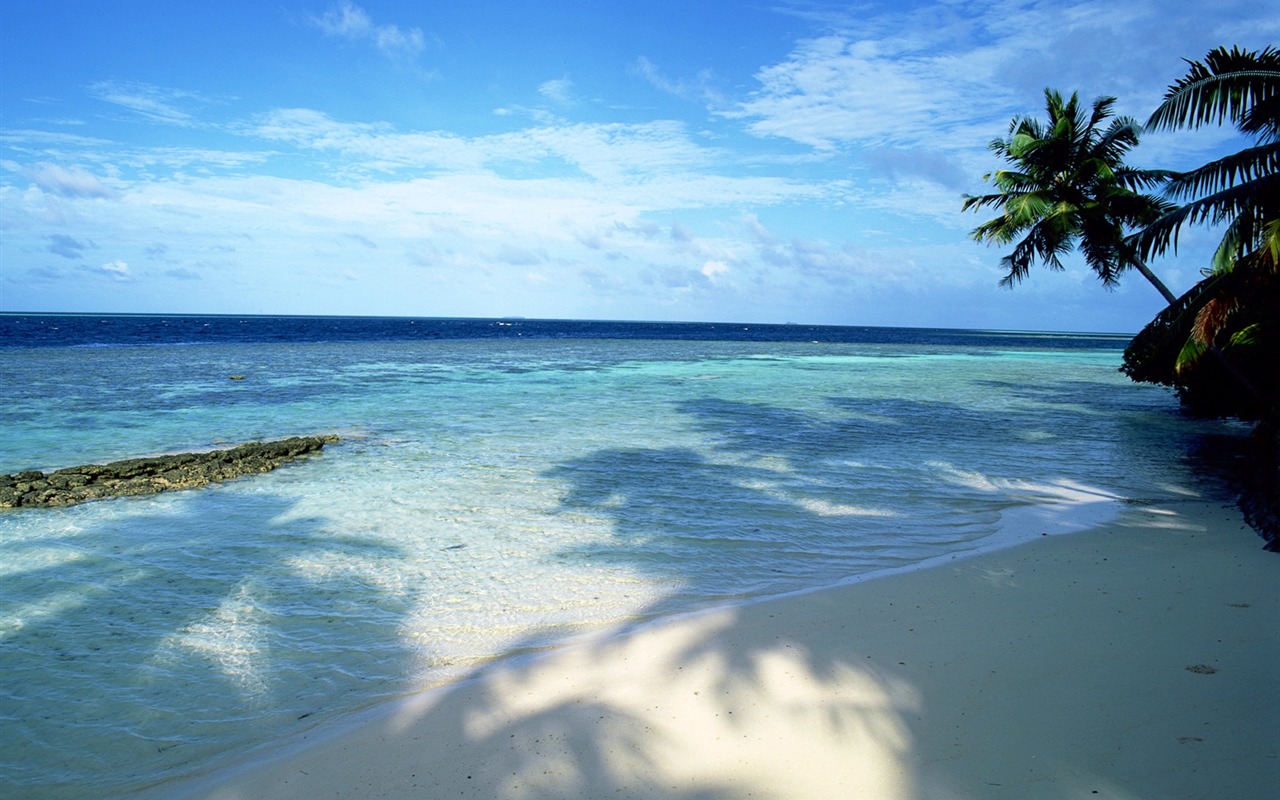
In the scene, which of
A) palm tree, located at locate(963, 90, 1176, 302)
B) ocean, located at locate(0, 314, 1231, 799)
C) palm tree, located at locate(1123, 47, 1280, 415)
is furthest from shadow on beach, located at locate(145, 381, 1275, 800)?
palm tree, located at locate(963, 90, 1176, 302)

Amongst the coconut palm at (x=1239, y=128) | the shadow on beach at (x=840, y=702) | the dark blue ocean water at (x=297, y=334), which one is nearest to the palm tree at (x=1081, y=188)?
the coconut palm at (x=1239, y=128)

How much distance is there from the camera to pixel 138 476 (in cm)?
1009

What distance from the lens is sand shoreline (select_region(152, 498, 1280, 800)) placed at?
11.0 ft

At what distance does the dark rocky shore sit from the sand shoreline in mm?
7460

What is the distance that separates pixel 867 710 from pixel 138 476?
34.1ft

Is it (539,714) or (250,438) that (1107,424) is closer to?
(539,714)

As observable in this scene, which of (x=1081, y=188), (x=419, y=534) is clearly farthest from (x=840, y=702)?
(x=1081, y=188)

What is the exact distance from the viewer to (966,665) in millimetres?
4449

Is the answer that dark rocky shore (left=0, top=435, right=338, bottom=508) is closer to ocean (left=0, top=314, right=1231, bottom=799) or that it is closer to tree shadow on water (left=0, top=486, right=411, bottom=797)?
ocean (left=0, top=314, right=1231, bottom=799)

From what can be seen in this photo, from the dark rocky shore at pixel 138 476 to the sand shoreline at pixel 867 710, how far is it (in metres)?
7.46

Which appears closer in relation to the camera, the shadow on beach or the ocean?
the shadow on beach

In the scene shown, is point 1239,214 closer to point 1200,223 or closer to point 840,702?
point 1200,223

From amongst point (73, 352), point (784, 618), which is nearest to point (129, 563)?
point (784, 618)

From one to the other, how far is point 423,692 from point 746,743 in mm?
2018
